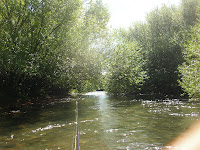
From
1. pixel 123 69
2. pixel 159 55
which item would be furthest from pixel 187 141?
pixel 159 55

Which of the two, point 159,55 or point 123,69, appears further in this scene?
point 159,55

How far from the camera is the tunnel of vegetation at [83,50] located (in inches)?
775

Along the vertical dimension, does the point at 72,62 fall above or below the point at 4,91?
above

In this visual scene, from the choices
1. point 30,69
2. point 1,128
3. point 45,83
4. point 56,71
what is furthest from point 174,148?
point 45,83

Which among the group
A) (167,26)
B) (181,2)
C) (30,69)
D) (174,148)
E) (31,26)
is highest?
(181,2)

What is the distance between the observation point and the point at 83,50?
1064 inches

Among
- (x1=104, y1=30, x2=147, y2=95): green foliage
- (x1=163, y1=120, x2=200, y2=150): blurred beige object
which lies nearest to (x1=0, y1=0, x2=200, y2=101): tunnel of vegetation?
(x1=104, y1=30, x2=147, y2=95): green foliage

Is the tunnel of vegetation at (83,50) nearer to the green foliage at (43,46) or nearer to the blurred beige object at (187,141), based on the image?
the green foliage at (43,46)

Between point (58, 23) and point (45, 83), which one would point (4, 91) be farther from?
point (58, 23)

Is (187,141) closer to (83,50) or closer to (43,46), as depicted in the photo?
(43,46)

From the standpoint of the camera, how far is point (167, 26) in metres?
38.8

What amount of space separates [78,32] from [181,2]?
2177 centimetres

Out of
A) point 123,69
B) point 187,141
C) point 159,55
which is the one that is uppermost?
point 159,55

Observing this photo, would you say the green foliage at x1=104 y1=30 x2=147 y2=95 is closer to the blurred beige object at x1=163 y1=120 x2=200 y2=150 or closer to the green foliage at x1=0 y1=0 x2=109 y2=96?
the green foliage at x1=0 y1=0 x2=109 y2=96
